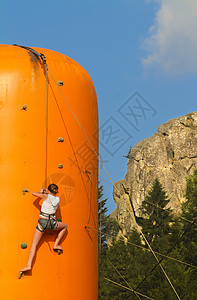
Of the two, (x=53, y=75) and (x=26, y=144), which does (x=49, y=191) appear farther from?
(x=53, y=75)

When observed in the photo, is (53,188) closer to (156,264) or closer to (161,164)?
(156,264)

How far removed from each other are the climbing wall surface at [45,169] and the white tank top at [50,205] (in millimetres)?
247

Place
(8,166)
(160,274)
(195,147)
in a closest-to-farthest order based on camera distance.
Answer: (8,166)
(160,274)
(195,147)

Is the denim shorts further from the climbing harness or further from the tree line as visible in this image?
the tree line

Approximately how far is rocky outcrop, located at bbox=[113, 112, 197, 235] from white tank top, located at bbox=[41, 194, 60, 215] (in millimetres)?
66120

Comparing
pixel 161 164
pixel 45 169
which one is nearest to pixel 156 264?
pixel 45 169

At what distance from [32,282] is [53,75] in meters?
4.17

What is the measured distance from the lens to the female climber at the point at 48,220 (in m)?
8.00

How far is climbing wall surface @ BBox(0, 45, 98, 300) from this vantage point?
26.3 ft

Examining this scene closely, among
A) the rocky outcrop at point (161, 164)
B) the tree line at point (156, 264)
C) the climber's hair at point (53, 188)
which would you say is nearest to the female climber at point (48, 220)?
the climber's hair at point (53, 188)

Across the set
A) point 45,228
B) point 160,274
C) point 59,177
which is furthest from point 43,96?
point 160,274

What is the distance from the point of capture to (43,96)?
892 cm

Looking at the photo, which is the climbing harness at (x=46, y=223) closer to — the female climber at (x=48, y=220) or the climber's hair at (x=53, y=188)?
the female climber at (x=48, y=220)

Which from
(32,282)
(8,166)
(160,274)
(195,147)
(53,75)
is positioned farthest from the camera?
(195,147)
